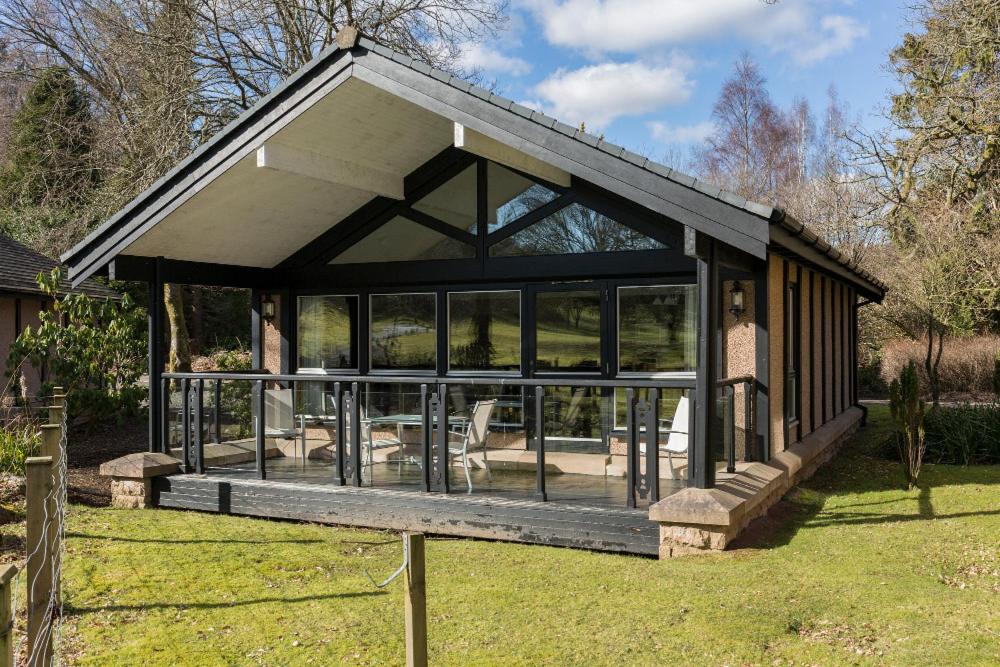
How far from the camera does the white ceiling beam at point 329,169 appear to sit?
7.94 meters

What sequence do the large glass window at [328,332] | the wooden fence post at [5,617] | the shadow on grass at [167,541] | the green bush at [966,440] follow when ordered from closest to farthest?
1. the wooden fence post at [5,617]
2. the shadow on grass at [167,541]
3. the large glass window at [328,332]
4. the green bush at [966,440]

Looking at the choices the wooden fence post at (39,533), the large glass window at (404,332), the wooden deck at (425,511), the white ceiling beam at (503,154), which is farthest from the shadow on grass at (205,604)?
the large glass window at (404,332)

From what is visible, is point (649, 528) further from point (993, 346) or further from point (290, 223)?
point (993, 346)

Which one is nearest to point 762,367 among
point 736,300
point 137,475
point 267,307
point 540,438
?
point 736,300

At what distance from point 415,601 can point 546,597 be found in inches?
108

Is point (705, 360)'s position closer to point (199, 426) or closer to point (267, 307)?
point (199, 426)

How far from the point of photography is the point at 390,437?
26.9ft

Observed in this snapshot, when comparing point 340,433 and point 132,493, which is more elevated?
point 340,433

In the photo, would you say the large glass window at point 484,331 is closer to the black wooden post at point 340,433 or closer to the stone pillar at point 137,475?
the black wooden post at point 340,433

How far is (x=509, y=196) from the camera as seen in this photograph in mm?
9312

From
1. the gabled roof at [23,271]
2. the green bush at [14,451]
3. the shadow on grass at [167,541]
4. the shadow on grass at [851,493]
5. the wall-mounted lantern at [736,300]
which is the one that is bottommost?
the shadow on grass at [167,541]

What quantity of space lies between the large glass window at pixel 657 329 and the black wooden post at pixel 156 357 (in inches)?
190

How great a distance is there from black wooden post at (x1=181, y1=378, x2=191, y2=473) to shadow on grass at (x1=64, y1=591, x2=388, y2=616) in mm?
3561

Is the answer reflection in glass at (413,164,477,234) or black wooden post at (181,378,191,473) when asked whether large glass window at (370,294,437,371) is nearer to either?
reflection in glass at (413,164,477,234)
